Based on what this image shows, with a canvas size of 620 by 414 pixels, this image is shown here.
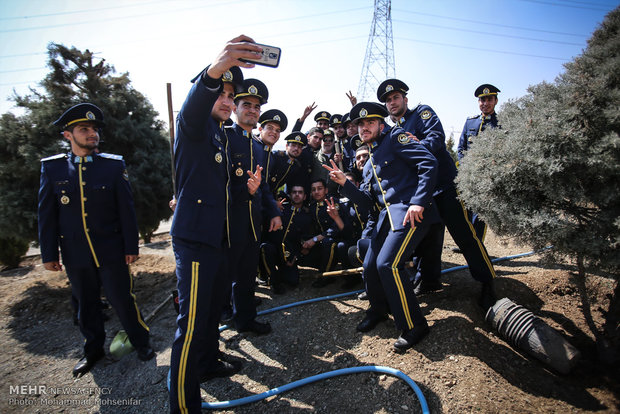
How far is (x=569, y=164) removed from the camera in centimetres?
204

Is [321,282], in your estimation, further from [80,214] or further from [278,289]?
[80,214]

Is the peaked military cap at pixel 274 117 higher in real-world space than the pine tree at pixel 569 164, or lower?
higher

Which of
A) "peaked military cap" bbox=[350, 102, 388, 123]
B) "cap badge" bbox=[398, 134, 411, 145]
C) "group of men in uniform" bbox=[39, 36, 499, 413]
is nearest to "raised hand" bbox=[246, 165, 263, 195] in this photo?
"group of men in uniform" bbox=[39, 36, 499, 413]

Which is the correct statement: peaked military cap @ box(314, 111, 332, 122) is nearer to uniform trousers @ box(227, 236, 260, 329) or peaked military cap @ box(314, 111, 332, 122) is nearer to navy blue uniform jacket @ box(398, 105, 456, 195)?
navy blue uniform jacket @ box(398, 105, 456, 195)

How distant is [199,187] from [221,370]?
1.87m

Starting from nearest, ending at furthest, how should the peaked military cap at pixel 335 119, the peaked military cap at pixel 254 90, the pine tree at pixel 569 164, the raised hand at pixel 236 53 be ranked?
the raised hand at pixel 236 53 → the pine tree at pixel 569 164 → the peaked military cap at pixel 254 90 → the peaked military cap at pixel 335 119

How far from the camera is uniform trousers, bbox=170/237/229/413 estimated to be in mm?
2227

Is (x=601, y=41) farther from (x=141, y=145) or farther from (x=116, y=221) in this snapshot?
(x=141, y=145)

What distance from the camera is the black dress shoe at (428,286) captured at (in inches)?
162

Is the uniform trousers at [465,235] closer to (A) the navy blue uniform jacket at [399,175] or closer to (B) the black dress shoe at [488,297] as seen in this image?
(B) the black dress shoe at [488,297]

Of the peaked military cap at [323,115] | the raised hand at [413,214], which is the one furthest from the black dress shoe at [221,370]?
the peaked military cap at [323,115]

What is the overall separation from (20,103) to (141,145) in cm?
182

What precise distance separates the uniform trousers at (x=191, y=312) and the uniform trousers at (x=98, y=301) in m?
1.49

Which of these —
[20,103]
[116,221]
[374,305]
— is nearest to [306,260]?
[374,305]
